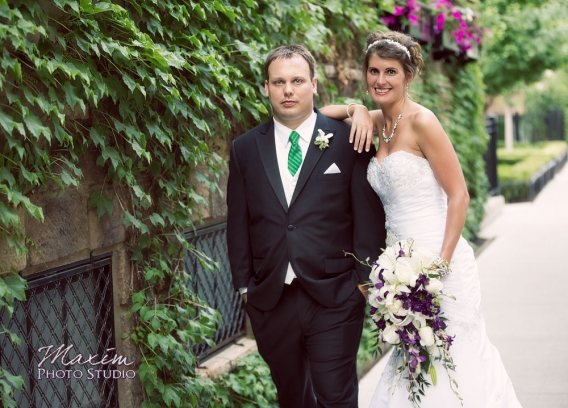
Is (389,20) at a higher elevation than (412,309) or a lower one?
higher

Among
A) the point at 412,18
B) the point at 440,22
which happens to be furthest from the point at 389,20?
the point at 440,22

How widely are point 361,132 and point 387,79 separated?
11.2 inches

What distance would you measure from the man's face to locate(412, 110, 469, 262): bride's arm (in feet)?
1.88

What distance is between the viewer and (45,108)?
9.47 ft

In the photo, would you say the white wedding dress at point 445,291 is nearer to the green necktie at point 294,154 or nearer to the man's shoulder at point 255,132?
the green necktie at point 294,154

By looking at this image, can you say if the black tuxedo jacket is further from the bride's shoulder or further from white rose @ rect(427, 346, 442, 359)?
white rose @ rect(427, 346, 442, 359)

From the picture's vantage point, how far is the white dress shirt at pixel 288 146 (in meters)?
3.68

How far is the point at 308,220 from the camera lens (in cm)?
362

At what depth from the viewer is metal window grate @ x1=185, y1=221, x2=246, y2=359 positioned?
4.70 meters

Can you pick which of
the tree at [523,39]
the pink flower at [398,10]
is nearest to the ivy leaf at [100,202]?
the pink flower at [398,10]

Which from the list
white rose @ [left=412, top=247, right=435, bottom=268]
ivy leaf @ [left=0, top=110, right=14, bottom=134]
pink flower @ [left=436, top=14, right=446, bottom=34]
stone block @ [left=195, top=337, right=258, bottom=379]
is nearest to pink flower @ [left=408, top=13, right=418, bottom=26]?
pink flower @ [left=436, top=14, right=446, bottom=34]

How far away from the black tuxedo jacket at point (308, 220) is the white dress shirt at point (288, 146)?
0.04 m

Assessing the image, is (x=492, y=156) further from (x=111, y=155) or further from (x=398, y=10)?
(x=111, y=155)

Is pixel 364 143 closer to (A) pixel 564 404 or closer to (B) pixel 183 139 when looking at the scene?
(B) pixel 183 139
